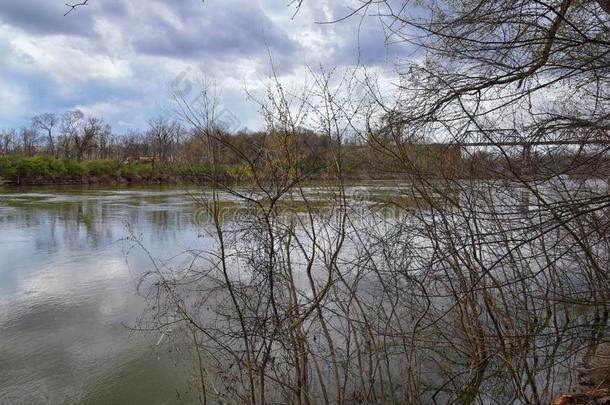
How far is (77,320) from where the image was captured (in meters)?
6.07

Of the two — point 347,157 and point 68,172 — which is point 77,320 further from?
point 68,172

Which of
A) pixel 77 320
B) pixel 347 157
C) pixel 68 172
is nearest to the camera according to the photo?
pixel 347 157

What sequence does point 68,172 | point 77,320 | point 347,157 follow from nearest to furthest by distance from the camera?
point 347,157 → point 77,320 → point 68,172

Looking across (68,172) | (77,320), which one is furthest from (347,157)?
(68,172)

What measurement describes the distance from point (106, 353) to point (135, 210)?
12.3 meters

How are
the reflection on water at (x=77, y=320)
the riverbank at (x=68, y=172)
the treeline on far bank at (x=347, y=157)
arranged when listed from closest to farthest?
the treeline on far bank at (x=347, y=157)
the reflection on water at (x=77, y=320)
the riverbank at (x=68, y=172)

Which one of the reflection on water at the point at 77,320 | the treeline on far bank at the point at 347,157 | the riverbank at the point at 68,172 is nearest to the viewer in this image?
the treeline on far bank at the point at 347,157

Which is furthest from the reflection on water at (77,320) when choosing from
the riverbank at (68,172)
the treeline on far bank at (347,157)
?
the riverbank at (68,172)

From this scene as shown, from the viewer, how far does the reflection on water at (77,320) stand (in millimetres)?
4512

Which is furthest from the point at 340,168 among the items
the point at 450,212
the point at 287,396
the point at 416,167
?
the point at 287,396

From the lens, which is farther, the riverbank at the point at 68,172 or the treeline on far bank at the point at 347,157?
the riverbank at the point at 68,172

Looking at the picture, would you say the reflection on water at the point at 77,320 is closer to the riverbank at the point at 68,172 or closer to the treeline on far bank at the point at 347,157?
the treeline on far bank at the point at 347,157

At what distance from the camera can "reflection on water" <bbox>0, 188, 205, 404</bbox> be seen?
451cm

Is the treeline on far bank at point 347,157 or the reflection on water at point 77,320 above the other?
the treeline on far bank at point 347,157
